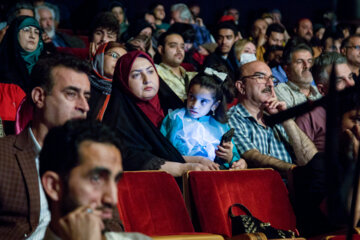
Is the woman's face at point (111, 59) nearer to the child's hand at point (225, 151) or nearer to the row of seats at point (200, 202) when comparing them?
the child's hand at point (225, 151)

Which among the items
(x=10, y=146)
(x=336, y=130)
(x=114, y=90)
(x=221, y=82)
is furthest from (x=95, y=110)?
(x=336, y=130)

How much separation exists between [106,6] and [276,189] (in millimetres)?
4127

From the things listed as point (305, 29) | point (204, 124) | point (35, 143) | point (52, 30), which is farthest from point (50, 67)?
point (305, 29)

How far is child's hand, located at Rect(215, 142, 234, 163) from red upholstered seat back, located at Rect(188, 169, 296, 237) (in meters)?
0.24

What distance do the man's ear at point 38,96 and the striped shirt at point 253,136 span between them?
1.25m

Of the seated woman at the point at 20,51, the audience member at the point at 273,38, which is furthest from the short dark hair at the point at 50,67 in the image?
the audience member at the point at 273,38

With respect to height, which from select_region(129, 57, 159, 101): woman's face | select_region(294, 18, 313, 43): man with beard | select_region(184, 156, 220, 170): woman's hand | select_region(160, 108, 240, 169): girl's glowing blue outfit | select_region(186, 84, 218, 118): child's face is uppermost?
select_region(294, 18, 313, 43): man with beard

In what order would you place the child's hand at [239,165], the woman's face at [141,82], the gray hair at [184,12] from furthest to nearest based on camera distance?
the gray hair at [184,12] < the woman's face at [141,82] < the child's hand at [239,165]

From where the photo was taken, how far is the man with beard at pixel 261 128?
2969mm

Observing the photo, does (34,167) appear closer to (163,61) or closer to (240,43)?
(163,61)

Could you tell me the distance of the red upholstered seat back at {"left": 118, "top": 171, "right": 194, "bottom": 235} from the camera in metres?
2.08

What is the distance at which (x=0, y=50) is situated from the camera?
144 inches

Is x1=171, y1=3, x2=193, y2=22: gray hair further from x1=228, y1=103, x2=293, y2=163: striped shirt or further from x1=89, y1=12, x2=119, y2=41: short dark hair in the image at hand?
x1=228, y1=103, x2=293, y2=163: striped shirt

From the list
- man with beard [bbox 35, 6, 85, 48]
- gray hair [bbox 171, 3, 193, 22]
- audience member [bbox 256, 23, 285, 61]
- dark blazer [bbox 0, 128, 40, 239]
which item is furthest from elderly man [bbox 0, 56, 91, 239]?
gray hair [bbox 171, 3, 193, 22]
